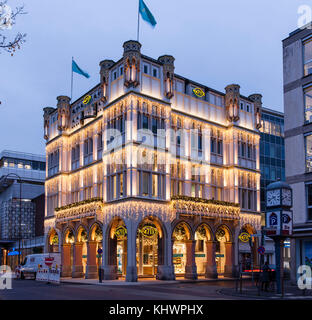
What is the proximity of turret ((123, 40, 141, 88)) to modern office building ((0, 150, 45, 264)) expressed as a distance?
45014mm

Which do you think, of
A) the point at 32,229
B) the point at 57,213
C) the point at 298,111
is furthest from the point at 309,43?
the point at 32,229

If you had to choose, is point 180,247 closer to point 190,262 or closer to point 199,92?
point 190,262

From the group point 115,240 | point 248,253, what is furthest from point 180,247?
point 248,253

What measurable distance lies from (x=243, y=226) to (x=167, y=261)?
12.1 meters

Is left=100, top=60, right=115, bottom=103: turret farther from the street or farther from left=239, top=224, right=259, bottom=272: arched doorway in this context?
the street

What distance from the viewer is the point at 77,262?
50.8 metres

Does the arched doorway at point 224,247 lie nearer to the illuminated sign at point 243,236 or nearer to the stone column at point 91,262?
the illuminated sign at point 243,236

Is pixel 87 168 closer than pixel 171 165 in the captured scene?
No

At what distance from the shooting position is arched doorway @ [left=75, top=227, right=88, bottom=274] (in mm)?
50750

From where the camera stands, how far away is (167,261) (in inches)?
1704

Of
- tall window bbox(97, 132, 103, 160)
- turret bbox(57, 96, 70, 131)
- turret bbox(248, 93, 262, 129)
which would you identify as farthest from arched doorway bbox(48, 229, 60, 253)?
turret bbox(248, 93, 262, 129)

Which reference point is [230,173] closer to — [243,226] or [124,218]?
[243,226]

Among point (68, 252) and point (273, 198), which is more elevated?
point (273, 198)

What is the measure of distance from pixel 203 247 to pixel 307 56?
2372 centimetres
